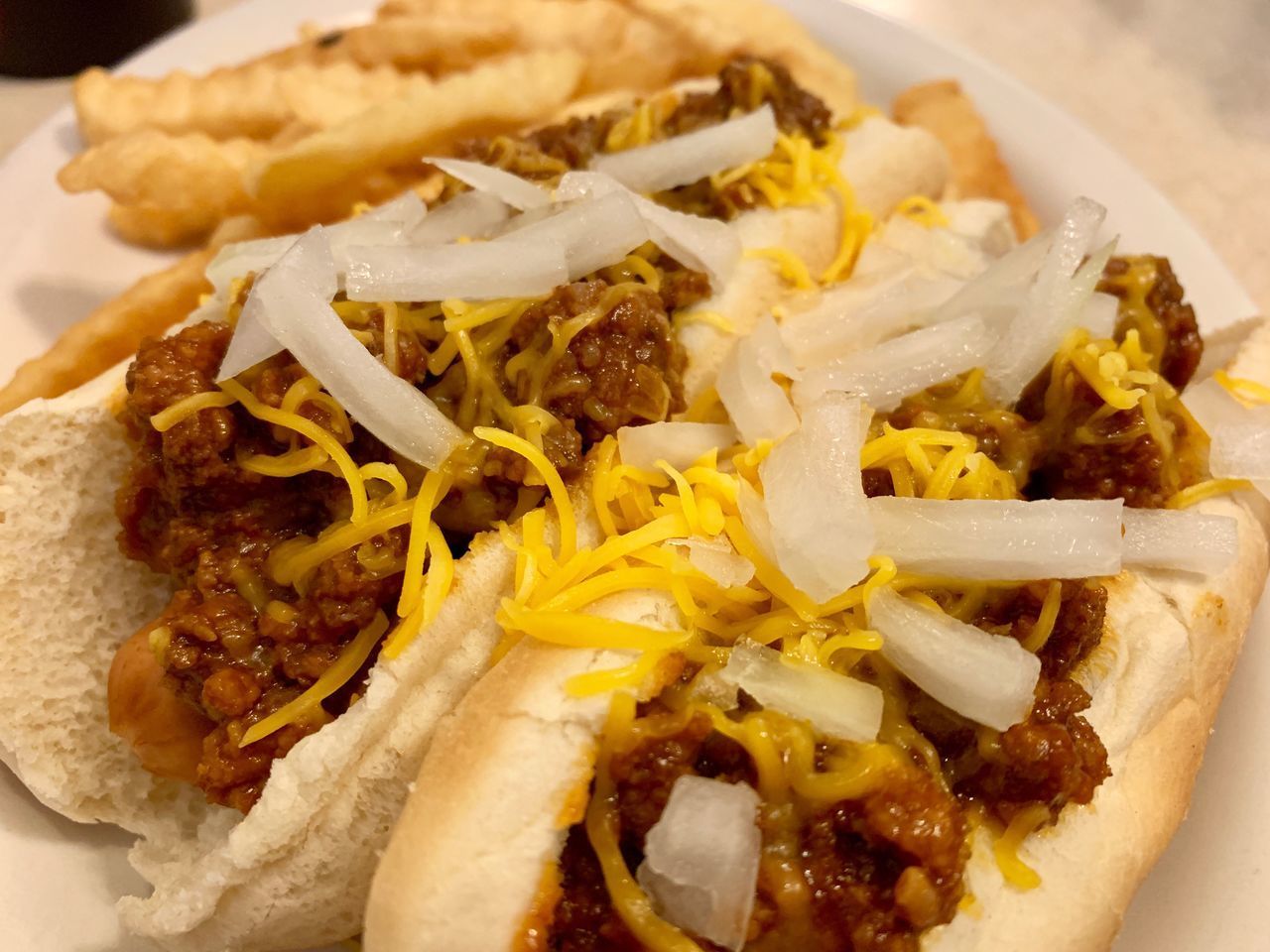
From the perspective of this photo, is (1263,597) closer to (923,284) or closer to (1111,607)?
(1111,607)

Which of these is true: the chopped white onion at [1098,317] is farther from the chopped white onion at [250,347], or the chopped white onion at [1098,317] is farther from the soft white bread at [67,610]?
the soft white bread at [67,610]

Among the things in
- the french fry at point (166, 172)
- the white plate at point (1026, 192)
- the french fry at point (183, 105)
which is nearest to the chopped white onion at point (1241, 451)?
the white plate at point (1026, 192)

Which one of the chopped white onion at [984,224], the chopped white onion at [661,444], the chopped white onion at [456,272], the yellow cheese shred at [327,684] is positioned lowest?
the yellow cheese shred at [327,684]

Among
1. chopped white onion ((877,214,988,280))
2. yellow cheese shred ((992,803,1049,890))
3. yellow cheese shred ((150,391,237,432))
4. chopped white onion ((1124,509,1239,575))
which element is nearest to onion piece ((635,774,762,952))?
yellow cheese shred ((992,803,1049,890))

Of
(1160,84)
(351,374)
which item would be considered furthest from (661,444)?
(1160,84)

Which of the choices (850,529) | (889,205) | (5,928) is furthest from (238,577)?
(889,205)

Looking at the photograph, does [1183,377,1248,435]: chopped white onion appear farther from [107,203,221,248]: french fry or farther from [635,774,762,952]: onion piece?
[107,203,221,248]: french fry
